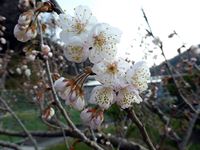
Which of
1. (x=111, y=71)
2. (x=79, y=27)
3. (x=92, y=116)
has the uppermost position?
(x=79, y=27)

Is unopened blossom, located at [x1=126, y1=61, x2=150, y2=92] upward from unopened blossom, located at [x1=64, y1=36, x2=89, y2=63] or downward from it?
downward

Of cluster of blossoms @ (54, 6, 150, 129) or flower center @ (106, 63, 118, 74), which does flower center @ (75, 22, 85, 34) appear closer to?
cluster of blossoms @ (54, 6, 150, 129)

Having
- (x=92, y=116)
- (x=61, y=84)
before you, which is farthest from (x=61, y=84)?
(x=92, y=116)

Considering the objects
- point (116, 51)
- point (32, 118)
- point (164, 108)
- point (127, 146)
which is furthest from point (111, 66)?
point (32, 118)

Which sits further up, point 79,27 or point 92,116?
point 79,27

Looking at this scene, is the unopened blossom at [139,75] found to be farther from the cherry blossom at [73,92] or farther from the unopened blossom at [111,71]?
the cherry blossom at [73,92]

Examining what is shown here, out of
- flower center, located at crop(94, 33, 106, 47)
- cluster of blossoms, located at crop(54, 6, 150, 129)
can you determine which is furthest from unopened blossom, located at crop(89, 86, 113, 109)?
flower center, located at crop(94, 33, 106, 47)

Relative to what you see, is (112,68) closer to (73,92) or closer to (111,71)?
(111,71)
